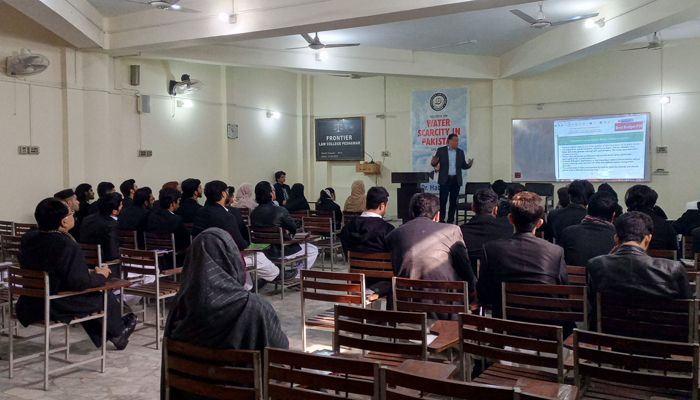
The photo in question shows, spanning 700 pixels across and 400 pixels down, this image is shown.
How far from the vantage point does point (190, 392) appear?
2.22 meters

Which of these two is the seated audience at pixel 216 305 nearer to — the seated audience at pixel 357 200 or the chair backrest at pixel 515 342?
the chair backrest at pixel 515 342

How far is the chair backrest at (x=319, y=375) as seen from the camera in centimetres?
182

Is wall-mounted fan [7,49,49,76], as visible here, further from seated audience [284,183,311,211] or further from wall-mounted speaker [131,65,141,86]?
seated audience [284,183,311,211]

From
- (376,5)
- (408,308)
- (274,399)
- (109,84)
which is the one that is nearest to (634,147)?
(376,5)

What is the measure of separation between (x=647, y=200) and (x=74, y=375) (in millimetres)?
4407

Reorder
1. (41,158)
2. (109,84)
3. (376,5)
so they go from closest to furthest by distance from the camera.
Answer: (376,5), (41,158), (109,84)

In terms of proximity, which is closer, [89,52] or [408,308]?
[408,308]

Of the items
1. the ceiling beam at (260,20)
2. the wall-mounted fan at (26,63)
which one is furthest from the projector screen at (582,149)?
the wall-mounted fan at (26,63)

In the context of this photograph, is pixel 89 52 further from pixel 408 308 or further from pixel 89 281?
pixel 408 308

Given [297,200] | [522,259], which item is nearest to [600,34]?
[297,200]

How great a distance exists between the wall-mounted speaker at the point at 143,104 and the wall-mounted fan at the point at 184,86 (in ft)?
1.70

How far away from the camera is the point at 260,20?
285 inches

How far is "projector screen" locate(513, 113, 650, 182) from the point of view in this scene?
31.6 feet

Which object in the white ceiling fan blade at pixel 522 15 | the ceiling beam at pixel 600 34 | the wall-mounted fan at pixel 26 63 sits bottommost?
the wall-mounted fan at pixel 26 63
